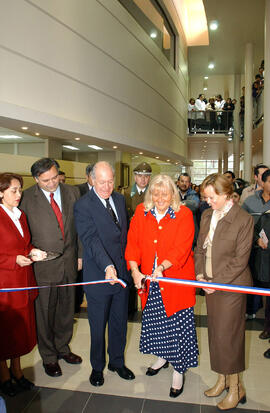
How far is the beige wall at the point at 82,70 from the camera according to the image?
17.9 ft

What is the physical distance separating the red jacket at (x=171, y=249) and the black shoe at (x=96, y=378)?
91cm

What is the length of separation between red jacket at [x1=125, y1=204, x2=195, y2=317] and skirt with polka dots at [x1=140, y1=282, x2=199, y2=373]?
4.2 inches

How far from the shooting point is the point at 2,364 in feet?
9.41

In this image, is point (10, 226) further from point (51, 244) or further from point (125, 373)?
point (125, 373)

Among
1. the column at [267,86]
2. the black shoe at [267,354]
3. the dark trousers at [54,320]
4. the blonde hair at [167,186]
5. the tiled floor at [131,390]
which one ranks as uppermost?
the column at [267,86]

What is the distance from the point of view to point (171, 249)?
2695 mm

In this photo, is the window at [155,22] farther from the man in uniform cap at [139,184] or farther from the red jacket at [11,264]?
the red jacket at [11,264]

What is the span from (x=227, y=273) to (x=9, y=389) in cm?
205

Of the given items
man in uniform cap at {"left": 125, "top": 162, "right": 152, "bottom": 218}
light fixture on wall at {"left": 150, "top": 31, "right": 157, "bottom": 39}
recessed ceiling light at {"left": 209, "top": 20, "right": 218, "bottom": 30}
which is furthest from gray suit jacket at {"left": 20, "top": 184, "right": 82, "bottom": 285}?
recessed ceiling light at {"left": 209, "top": 20, "right": 218, "bottom": 30}

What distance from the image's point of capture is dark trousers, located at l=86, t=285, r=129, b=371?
2.92m

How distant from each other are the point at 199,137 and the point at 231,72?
8325 mm

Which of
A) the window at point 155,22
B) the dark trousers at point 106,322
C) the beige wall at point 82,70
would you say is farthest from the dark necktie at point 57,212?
the window at point 155,22

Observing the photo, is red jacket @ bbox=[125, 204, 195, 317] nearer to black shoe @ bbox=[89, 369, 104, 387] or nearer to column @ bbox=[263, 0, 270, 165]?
black shoe @ bbox=[89, 369, 104, 387]

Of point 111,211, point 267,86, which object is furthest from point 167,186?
point 267,86
